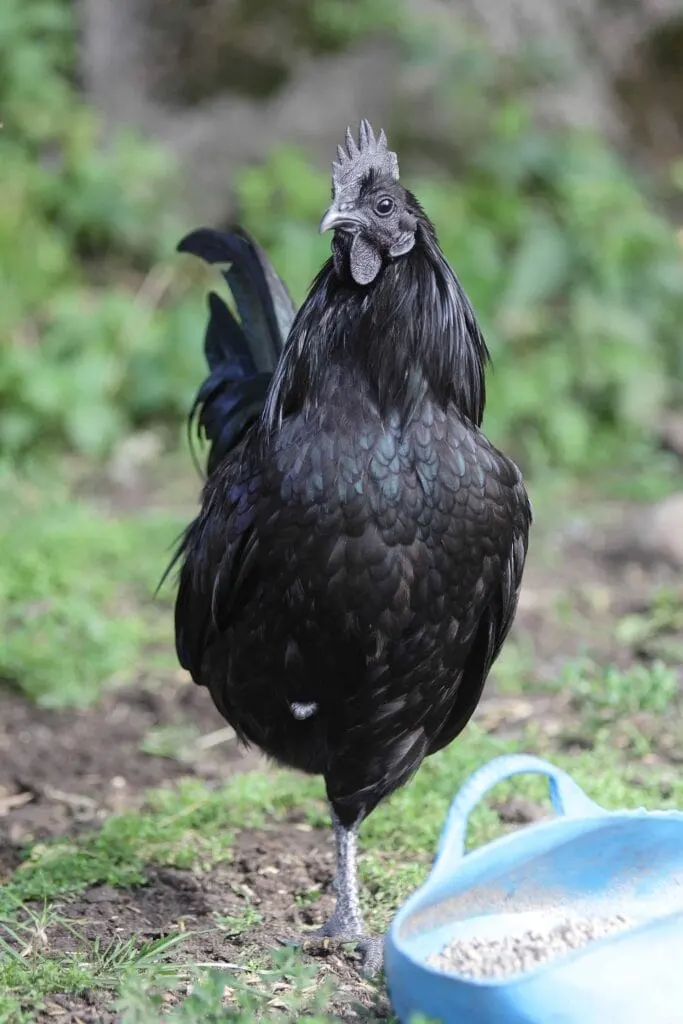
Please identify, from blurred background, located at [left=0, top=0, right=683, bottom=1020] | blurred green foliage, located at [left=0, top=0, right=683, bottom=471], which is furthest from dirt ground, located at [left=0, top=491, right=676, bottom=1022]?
blurred green foliage, located at [left=0, top=0, right=683, bottom=471]

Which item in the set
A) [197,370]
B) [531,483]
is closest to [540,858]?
[531,483]

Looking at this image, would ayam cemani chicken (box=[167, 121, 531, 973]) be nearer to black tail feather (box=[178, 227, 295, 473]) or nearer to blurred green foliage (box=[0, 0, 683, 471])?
black tail feather (box=[178, 227, 295, 473])

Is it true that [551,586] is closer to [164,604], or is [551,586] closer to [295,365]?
[164,604]

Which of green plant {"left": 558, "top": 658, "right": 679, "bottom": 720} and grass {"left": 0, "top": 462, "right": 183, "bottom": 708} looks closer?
green plant {"left": 558, "top": 658, "right": 679, "bottom": 720}

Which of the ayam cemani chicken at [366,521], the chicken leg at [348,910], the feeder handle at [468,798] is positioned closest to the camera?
the feeder handle at [468,798]

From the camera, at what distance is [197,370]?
330 inches

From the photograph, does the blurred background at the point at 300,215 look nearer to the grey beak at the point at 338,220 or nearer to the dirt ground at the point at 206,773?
the dirt ground at the point at 206,773

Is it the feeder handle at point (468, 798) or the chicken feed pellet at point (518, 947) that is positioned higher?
the feeder handle at point (468, 798)

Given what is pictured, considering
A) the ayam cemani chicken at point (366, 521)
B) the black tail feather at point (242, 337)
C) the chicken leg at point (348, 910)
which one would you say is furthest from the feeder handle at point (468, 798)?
the black tail feather at point (242, 337)

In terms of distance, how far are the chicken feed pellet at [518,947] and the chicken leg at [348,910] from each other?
376 millimetres

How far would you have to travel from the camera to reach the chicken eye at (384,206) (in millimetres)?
3197

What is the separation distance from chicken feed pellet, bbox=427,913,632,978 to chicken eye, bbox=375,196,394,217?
5.84ft

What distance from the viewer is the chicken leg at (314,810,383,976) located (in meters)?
3.52

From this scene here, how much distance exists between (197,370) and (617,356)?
2.73 m
